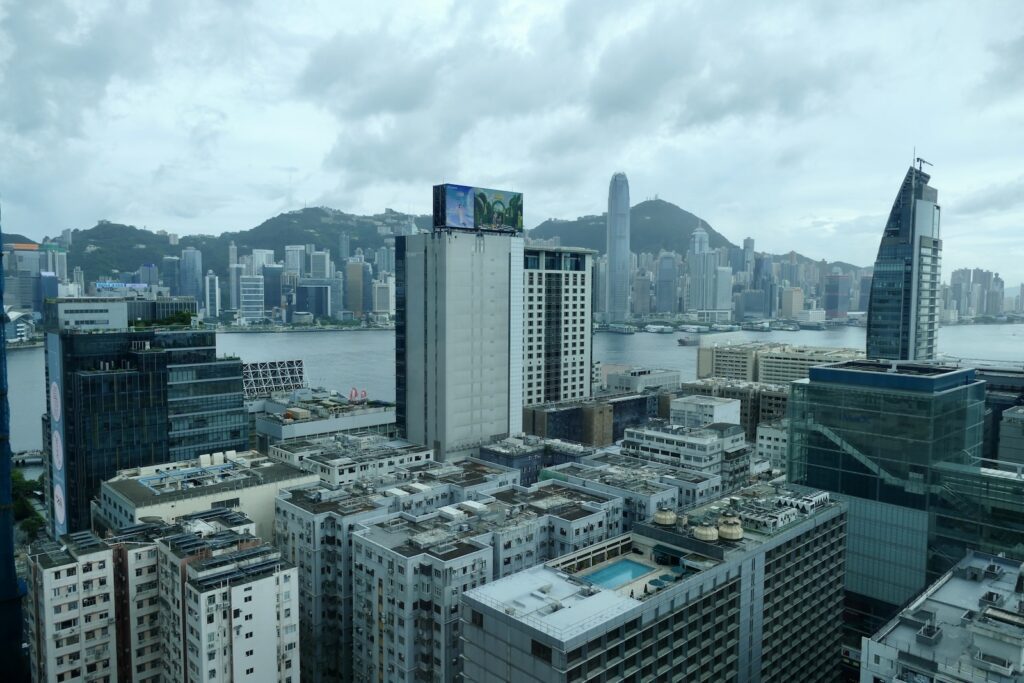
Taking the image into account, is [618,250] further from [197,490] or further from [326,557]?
[326,557]

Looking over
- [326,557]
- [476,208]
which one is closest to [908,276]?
[476,208]

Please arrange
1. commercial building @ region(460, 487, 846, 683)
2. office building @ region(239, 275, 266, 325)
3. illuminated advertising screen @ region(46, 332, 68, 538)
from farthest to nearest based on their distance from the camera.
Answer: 1. office building @ region(239, 275, 266, 325)
2. illuminated advertising screen @ region(46, 332, 68, 538)
3. commercial building @ region(460, 487, 846, 683)

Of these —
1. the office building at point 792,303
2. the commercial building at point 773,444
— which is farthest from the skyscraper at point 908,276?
the office building at point 792,303

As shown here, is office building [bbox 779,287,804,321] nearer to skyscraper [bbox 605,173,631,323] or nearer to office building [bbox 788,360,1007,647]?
skyscraper [bbox 605,173,631,323]

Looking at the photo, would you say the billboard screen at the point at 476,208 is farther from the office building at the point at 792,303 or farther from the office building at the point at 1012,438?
the office building at the point at 792,303

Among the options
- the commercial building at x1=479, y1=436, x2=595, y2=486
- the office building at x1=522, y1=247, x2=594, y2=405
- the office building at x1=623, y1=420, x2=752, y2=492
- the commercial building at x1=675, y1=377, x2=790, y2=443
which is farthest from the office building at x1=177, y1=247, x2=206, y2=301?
the office building at x1=623, y1=420, x2=752, y2=492
